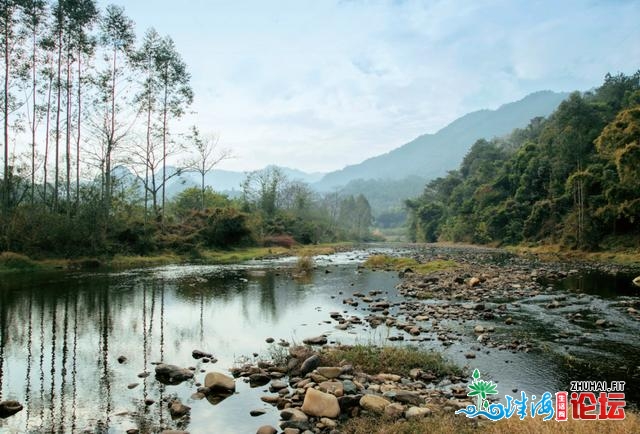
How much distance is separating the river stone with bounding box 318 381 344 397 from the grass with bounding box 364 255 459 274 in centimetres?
1953

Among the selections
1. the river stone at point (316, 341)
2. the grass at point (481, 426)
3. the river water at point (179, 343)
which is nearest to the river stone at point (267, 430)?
the river water at point (179, 343)

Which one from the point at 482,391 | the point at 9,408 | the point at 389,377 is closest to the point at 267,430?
the point at 389,377

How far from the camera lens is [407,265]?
1201 inches

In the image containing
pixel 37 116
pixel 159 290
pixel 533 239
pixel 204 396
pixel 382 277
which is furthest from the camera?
pixel 533 239

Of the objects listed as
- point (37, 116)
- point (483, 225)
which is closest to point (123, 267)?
point (37, 116)

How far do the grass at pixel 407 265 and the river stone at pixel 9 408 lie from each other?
22.4 m

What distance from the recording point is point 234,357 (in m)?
10.5

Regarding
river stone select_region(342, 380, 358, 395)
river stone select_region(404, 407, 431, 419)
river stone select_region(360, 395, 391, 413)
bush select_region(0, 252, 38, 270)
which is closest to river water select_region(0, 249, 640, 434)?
river stone select_region(342, 380, 358, 395)

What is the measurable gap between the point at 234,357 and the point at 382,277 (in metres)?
16.2

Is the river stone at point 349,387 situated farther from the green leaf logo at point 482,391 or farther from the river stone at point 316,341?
the river stone at point 316,341

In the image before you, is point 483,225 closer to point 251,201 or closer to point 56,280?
point 251,201

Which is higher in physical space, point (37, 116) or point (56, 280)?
point (37, 116)

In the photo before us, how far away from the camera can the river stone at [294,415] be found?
6.83 metres

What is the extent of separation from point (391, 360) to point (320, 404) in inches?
109
